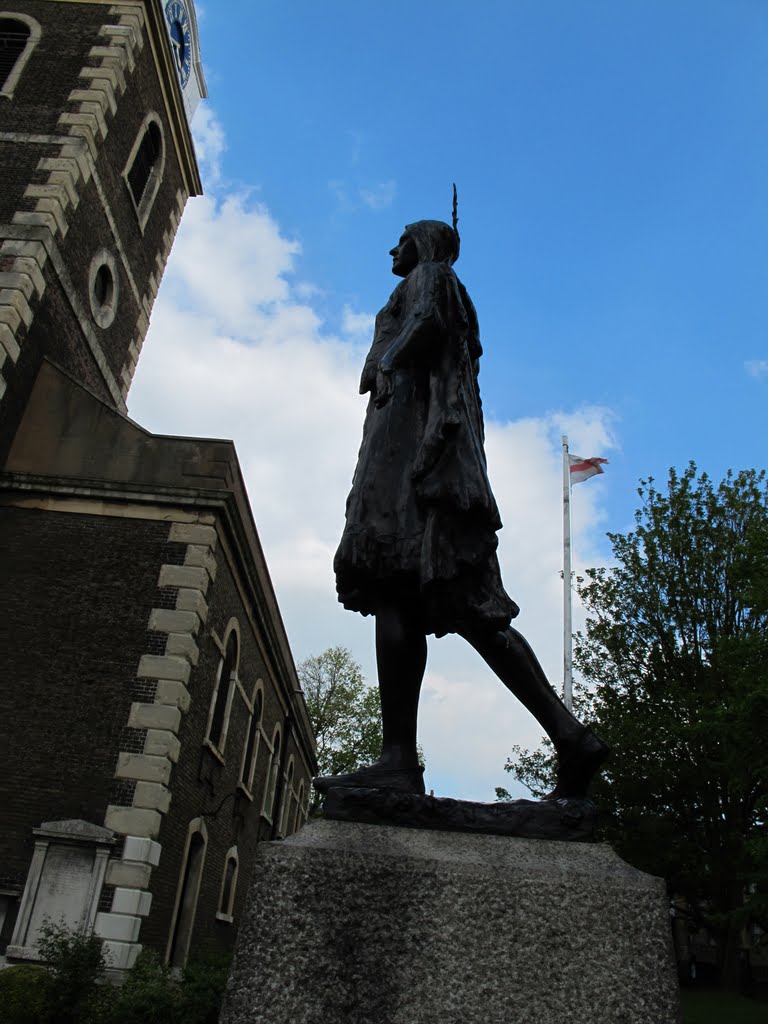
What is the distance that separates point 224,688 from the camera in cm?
1543

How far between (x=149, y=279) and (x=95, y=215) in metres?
3.83

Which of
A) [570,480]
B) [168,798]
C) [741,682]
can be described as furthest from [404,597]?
[570,480]

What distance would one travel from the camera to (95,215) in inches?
643

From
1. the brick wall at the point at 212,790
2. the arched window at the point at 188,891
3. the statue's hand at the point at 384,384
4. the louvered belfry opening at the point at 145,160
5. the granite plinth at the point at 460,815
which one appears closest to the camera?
the granite plinth at the point at 460,815

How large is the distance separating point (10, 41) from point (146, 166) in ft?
12.2

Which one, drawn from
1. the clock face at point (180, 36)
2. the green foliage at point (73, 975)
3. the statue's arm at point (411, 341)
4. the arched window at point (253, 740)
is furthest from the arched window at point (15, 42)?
the statue's arm at point (411, 341)

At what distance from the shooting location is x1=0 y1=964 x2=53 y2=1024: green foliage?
773cm

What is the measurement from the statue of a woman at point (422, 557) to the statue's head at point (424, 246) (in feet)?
1.53

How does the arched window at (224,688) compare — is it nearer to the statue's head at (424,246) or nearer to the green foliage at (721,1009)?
the green foliage at (721,1009)

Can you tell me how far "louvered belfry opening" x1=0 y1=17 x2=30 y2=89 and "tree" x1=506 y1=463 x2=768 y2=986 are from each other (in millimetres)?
18966

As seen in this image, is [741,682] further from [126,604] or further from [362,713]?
[362,713]

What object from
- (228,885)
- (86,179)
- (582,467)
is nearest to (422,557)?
(86,179)

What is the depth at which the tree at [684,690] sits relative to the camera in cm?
1828

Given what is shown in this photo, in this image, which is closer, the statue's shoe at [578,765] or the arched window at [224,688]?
the statue's shoe at [578,765]
